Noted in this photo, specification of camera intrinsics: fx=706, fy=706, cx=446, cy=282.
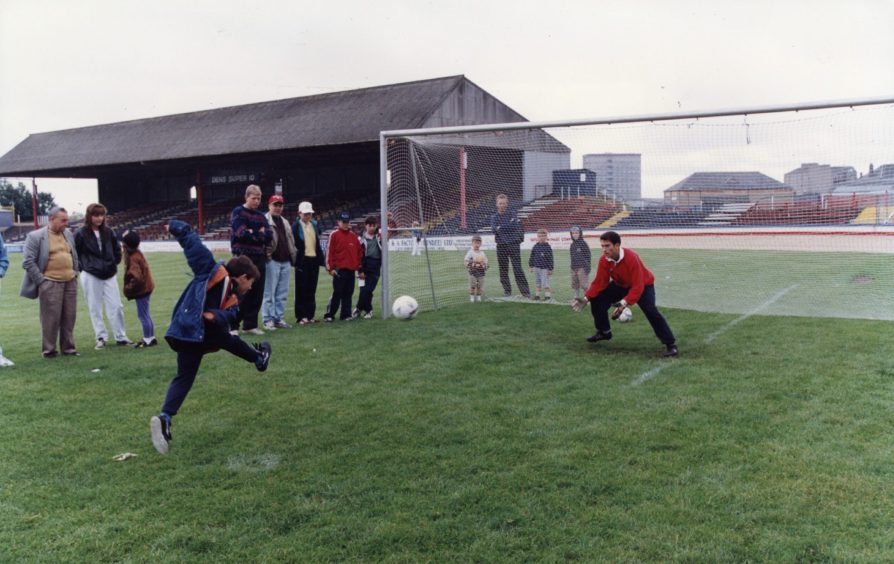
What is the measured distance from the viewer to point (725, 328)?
9.23m

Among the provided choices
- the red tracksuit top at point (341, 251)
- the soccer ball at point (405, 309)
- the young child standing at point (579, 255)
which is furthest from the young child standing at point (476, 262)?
the red tracksuit top at point (341, 251)

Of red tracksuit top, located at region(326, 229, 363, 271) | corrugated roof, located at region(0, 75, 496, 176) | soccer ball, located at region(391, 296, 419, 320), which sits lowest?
soccer ball, located at region(391, 296, 419, 320)

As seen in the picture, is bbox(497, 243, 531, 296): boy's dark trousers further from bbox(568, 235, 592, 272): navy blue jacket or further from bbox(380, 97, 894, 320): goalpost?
bbox(568, 235, 592, 272): navy blue jacket

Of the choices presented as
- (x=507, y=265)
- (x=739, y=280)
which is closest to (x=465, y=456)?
(x=507, y=265)

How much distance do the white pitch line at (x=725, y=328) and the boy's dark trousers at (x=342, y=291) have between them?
200 inches

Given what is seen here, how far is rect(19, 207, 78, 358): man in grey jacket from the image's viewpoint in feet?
26.4

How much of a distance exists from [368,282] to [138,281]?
11.5 feet

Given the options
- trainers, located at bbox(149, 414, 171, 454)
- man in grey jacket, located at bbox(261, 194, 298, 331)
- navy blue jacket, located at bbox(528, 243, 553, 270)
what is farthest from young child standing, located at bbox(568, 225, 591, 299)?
trainers, located at bbox(149, 414, 171, 454)

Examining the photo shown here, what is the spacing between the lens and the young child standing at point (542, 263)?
11.3 metres

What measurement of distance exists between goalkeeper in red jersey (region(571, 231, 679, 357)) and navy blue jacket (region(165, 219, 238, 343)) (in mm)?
4158

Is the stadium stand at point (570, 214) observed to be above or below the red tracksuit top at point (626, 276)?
above

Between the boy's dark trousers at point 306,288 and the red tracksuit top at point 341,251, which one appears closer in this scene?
the boy's dark trousers at point 306,288

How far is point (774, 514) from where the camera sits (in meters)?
3.74

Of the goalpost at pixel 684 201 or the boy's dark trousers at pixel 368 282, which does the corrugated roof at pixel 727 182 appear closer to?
the goalpost at pixel 684 201
